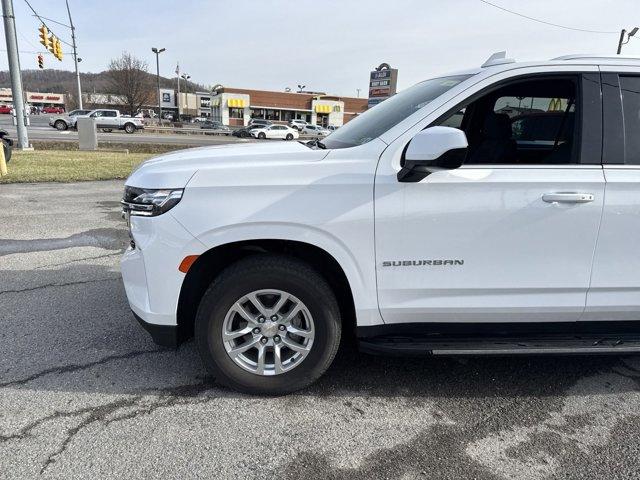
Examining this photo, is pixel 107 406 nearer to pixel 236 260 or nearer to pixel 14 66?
pixel 236 260

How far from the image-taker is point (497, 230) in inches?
107

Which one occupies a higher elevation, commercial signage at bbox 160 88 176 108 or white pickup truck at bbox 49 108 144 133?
commercial signage at bbox 160 88 176 108

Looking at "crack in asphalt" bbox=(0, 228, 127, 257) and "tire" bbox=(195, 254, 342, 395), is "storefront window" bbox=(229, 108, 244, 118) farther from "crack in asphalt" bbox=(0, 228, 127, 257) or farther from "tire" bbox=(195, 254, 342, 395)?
"tire" bbox=(195, 254, 342, 395)

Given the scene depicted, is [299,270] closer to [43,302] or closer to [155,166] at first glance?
[155,166]

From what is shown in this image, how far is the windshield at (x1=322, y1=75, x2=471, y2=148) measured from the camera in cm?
298

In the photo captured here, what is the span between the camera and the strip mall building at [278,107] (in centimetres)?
7188

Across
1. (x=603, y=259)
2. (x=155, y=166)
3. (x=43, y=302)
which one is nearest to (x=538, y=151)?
(x=603, y=259)

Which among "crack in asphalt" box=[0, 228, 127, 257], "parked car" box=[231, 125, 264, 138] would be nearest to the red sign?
"crack in asphalt" box=[0, 228, 127, 257]

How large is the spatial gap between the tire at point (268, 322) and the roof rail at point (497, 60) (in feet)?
5.66

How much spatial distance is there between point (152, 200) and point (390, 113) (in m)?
1.66

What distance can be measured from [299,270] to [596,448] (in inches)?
74.2

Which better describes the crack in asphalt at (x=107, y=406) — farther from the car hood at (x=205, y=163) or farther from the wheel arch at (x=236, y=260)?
the car hood at (x=205, y=163)

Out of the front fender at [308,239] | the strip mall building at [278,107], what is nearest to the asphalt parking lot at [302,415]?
the front fender at [308,239]

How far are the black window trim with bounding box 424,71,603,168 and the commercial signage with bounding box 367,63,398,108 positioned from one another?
557 inches
